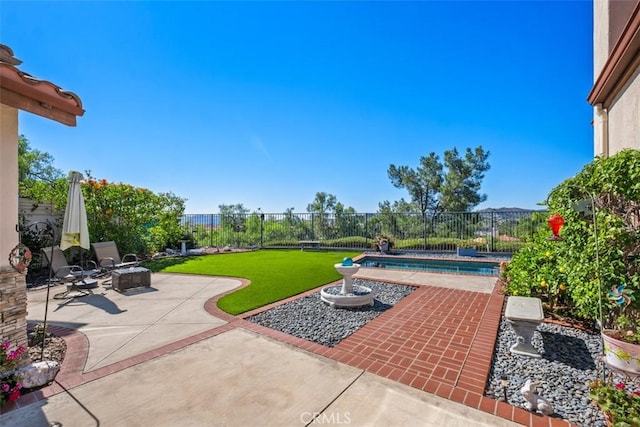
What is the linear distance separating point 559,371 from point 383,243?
35.9 ft

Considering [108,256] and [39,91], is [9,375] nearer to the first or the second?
[39,91]

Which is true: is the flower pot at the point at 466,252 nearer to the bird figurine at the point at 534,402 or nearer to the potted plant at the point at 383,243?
the potted plant at the point at 383,243

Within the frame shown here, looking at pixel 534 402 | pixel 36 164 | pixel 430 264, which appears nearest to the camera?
pixel 534 402

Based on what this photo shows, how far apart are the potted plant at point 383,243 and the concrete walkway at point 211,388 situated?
1056 cm

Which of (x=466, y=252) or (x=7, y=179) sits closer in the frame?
(x=7, y=179)

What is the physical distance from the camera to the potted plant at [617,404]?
2014 millimetres

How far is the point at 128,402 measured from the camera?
2.54m

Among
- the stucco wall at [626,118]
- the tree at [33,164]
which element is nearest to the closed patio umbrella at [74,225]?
the stucco wall at [626,118]

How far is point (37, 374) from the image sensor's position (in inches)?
109

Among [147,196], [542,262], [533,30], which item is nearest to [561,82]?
[533,30]

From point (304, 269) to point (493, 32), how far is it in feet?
32.2

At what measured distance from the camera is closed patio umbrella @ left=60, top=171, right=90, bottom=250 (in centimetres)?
433

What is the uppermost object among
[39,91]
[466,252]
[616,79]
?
[616,79]

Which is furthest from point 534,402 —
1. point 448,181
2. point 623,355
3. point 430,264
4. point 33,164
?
point 33,164
